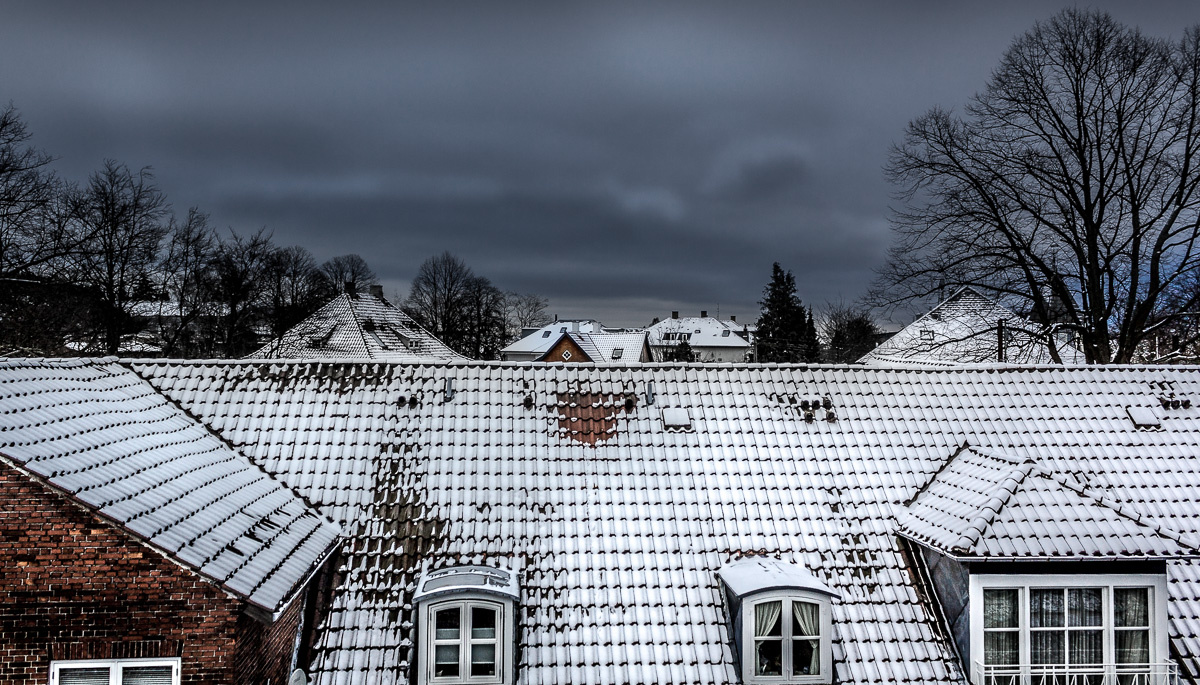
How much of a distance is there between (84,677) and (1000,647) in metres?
8.97

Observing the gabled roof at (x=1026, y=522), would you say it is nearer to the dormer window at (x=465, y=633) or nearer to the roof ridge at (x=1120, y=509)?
the roof ridge at (x=1120, y=509)

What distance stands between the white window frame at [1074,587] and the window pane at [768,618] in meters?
2.08

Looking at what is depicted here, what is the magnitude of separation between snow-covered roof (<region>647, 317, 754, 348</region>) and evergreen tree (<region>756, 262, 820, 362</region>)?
3663cm

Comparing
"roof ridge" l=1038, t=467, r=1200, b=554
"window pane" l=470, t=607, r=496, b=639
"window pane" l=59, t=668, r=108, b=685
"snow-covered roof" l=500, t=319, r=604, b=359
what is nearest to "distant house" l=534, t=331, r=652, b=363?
"snow-covered roof" l=500, t=319, r=604, b=359

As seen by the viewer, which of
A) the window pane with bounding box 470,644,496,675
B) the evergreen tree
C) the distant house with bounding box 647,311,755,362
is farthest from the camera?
the distant house with bounding box 647,311,755,362

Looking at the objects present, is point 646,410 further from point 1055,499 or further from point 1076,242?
point 1076,242

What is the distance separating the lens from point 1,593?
565 cm

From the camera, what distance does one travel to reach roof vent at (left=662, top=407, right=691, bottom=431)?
9.40m

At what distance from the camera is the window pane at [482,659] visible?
6.46 meters

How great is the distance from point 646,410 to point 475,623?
4143 millimetres

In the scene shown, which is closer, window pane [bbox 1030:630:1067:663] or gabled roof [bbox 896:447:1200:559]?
gabled roof [bbox 896:447:1200:559]

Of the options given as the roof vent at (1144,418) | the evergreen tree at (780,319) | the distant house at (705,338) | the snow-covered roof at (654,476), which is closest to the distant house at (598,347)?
the evergreen tree at (780,319)

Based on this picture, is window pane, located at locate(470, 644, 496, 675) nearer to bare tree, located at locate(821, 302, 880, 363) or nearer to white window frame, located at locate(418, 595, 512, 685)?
white window frame, located at locate(418, 595, 512, 685)

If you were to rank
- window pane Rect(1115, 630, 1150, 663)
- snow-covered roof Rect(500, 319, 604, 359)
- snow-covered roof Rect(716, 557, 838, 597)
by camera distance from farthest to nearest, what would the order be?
snow-covered roof Rect(500, 319, 604, 359), window pane Rect(1115, 630, 1150, 663), snow-covered roof Rect(716, 557, 838, 597)
